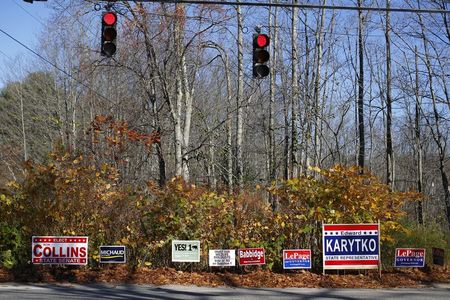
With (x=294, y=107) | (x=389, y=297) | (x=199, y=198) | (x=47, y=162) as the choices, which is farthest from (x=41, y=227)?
(x=294, y=107)

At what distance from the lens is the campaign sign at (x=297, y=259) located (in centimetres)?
1329

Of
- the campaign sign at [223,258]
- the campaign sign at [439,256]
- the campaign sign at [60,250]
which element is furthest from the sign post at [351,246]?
the campaign sign at [60,250]

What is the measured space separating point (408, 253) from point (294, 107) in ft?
36.4

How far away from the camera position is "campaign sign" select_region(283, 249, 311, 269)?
43.6 ft

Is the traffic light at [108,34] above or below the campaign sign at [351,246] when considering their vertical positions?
above

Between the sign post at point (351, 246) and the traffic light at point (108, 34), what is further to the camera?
the sign post at point (351, 246)

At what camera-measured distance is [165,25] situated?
21.4 meters

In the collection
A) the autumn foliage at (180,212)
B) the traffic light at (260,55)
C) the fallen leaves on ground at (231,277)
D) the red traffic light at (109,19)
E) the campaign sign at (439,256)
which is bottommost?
the fallen leaves on ground at (231,277)

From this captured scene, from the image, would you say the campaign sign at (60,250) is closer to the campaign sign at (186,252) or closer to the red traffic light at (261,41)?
the campaign sign at (186,252)

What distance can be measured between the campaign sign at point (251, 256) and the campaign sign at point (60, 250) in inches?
149

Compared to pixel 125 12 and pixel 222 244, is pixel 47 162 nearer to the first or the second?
pixel 222 244

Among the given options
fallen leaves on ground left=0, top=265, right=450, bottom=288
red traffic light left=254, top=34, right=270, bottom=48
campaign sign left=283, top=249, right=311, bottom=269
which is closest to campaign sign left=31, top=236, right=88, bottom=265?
fallen leaves on ground left=0, top=265, right=450, bottom=288

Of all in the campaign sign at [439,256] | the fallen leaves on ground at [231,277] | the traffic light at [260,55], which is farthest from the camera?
Result: the campaign sign at [439,256]

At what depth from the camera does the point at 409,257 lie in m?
13.5
